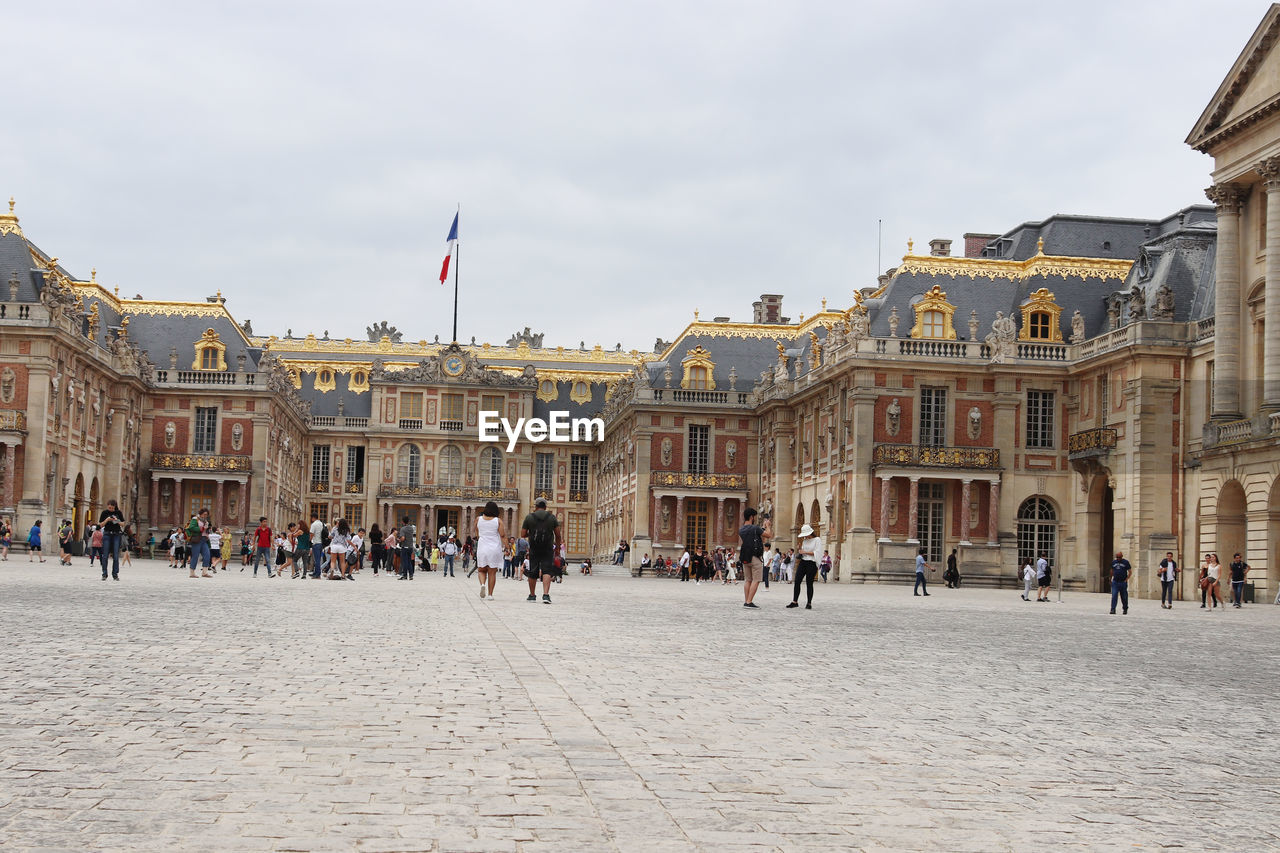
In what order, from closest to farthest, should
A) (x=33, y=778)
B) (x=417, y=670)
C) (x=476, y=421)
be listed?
(x=33, y=778) → (x=417, y=670) → (x=476, y=421)

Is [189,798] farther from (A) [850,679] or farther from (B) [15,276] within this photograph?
(B) [15,276]

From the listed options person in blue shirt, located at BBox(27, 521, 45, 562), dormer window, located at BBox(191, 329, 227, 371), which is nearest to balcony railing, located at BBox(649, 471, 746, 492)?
dormer window, located at BBox(191, 329, 227, 371)

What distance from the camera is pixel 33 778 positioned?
6238mm

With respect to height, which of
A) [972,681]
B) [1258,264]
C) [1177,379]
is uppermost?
[1258,264]

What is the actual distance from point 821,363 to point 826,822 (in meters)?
49.9

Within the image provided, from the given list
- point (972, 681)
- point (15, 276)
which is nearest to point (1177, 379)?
point (972, 681)

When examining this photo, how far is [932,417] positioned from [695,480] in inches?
672

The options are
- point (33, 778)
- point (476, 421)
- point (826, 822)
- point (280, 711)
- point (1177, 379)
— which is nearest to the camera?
Result: point (826, 822)

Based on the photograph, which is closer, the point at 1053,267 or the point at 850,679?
Answer: the point at 850,679

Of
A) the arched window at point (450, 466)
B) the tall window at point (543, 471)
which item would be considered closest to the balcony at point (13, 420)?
the arched window at point (450, 466)

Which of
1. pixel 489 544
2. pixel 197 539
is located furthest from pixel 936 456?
pixel 489 544

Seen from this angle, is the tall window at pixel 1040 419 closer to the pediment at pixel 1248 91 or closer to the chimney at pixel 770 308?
the pediment at pixel 1248 91

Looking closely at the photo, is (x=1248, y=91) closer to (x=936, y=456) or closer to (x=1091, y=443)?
(x=1091, y=443)

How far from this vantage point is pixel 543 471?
296 feet
